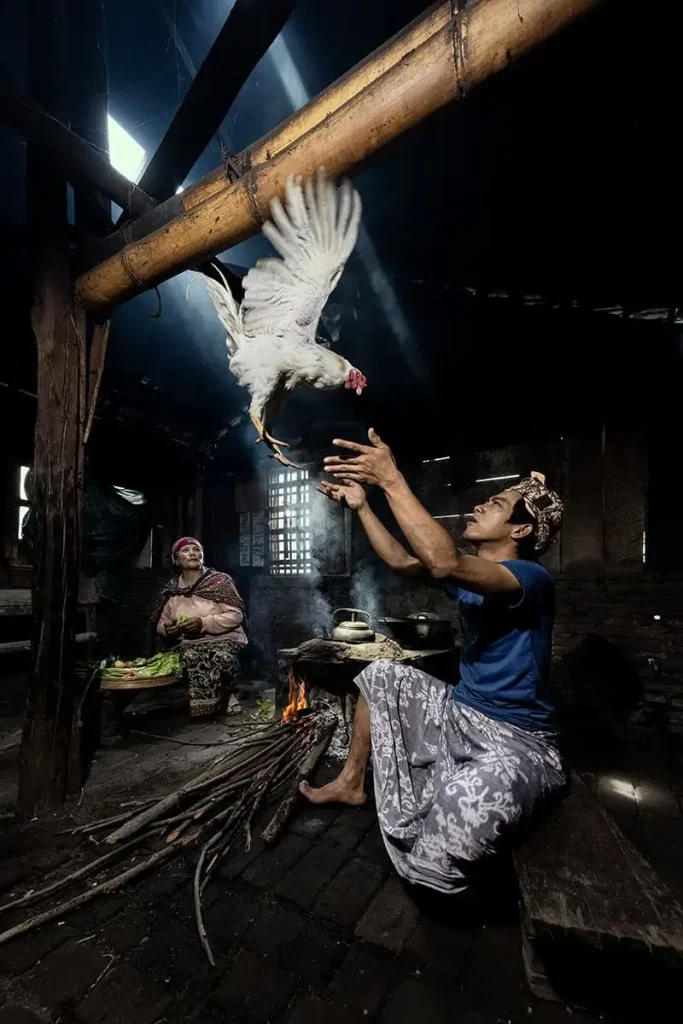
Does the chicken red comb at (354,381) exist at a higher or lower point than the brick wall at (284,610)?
higher

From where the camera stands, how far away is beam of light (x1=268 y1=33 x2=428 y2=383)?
5945 mm

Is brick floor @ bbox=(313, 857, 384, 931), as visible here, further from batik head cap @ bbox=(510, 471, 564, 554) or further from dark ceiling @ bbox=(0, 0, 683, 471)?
dark ceiling @ bbox=(0, 0, 683, 471)

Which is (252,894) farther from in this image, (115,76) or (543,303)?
(115,76)

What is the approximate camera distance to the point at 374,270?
6.06 metres

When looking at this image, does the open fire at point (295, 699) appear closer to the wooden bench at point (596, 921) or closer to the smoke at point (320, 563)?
the smoke at point (320, 563)

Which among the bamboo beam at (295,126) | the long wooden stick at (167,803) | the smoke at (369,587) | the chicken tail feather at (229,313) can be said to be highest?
the bamboo beam at (295,126)

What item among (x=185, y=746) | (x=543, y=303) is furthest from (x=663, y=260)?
(x=185, y=746)

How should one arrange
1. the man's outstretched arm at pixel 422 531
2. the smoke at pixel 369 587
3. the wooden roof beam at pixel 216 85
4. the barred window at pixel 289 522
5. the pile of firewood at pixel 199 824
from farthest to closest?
1. the barred window at pixel 289 522
2. the smoke at pixel 369 587
3. the wooden roof beam at pixel 216 85
4. the pile of firewood at pixel 199 824
5. the man's outstretched arm at pixel 422 531

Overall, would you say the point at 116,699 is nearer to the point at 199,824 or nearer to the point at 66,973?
the point at 199,824

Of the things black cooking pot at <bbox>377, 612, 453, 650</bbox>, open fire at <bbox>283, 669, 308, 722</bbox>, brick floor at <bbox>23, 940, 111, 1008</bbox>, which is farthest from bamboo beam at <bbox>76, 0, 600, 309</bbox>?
black cooking pot at <bbox>377, 612, 453, 650</bbox>

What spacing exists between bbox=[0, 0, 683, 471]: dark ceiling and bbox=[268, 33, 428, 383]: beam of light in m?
0.02

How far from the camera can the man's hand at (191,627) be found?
5.92 meters

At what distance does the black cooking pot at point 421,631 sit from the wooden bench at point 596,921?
385 centimetres

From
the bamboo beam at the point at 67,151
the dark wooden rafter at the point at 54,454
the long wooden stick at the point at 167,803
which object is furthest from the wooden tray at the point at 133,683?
the bamboo beam at the point at 67,151
